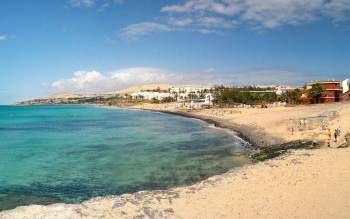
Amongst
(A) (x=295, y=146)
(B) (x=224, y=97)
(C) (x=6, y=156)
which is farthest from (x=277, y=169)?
(B) (x=224, y=97)

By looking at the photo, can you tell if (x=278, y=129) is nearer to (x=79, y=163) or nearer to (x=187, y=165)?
(x=187, y=165)

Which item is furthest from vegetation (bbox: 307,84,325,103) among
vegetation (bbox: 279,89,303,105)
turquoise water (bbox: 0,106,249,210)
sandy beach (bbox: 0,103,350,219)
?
sandy beach (bbox: 0,103,350,219)

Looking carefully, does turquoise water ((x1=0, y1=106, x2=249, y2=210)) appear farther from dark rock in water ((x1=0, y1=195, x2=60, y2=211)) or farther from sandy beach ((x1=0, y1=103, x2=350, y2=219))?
sandy beach ((x1=0, y1=103, x2=350, y2=219))

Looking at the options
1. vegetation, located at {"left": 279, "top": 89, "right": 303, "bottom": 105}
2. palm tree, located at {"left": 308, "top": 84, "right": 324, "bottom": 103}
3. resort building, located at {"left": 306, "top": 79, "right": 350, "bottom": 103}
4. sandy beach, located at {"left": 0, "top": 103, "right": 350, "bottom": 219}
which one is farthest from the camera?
vegetation, located at {"left": 279, "top": 89, "right": 303, "bottom": 105}

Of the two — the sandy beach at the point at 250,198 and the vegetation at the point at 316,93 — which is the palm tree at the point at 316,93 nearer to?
the vegetation at the point at 316,93

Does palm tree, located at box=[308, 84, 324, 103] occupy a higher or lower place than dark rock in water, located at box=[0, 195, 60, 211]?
higher

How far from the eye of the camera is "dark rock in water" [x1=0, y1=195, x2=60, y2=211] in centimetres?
2014

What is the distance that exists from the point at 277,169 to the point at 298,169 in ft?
3.63

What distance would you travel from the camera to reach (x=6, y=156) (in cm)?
3838

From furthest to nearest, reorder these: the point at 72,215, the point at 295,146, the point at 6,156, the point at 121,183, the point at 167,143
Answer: the point at 167,143 < the point at 6,156 < the point at 295,146 < the point at 121,183 < the point at 72,215

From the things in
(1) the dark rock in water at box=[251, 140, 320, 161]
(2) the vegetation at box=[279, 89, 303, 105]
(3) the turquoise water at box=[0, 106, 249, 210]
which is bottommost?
(3) the turquoise water at box=[0, 106, 249, 210]

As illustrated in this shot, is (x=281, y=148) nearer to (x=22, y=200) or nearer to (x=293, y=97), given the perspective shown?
(x=22, y=200)

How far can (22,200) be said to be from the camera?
2088cm

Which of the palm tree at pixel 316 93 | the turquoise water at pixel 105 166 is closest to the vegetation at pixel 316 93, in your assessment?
the palm tree at pixel 316 93
